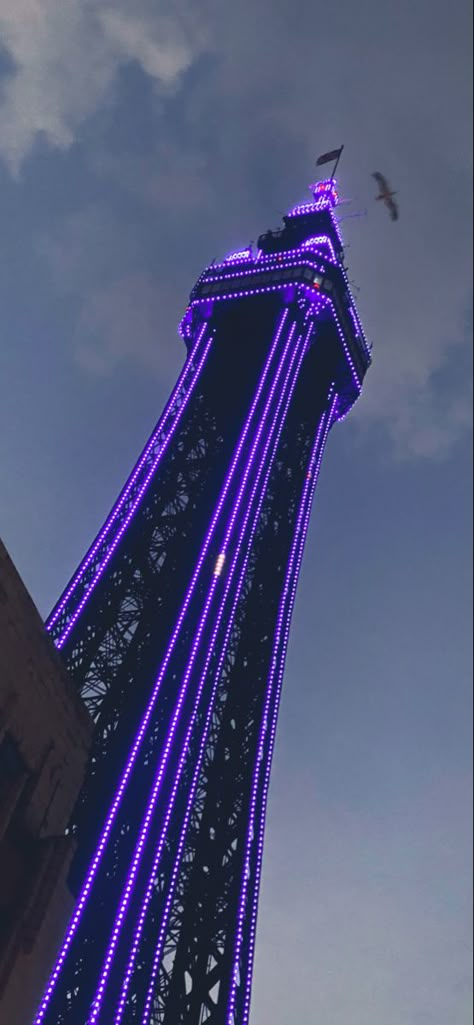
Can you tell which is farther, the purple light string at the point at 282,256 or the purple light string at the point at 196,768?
the purple light string at the point at 282,256

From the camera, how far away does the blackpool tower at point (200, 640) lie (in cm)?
2623

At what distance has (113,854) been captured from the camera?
2720cm

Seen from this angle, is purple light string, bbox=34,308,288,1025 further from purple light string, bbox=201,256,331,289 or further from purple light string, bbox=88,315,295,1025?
purple light string, bbox=201,256,331,289

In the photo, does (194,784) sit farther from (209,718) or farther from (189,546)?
(189,546)

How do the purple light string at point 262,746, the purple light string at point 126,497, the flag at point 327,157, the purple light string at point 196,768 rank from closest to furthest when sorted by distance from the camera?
the purple light string at point 196,768 → the purple light string at point 262,746 → the purple light string at point 126,497 → the flag at point 327,157

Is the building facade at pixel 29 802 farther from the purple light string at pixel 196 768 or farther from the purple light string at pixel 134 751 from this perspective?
the purple light string at pixel 196 768

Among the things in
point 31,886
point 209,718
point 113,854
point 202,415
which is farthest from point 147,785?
point 202,415

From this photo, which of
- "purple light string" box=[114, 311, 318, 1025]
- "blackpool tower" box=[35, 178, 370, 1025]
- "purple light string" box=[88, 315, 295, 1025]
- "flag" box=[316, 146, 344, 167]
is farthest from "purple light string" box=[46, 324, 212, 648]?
"flag" box=[316, 146, 344, 167]

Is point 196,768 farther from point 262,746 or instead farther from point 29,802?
point 29,802

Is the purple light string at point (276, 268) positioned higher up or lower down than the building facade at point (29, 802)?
higher up

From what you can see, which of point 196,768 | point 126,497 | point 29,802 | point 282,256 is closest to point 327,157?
point 282,256

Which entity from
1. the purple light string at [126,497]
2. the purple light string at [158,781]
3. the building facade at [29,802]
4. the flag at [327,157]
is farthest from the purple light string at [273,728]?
the flag at [327,157]

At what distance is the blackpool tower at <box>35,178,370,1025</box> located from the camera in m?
26.2

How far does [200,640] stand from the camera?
3312 centimetres
